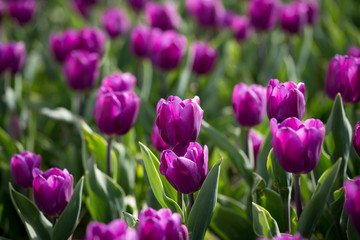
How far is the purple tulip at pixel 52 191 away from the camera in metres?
1.20

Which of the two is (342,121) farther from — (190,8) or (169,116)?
(190,8)

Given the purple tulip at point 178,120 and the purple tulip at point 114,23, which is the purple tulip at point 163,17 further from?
the purple tulip at point 178,120

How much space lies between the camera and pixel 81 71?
6.47ft

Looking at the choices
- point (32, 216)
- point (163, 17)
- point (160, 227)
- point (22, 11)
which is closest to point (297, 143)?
point (160, 227)

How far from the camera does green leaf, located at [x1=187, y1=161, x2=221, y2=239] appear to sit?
1116mm

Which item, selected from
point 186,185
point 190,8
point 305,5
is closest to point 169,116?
point 186,185

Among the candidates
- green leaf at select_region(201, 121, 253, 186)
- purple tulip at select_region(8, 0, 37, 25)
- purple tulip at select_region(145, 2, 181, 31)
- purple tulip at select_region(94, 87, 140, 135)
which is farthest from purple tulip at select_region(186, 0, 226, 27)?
purple tulip at select_region(94, 87, 140, 135)

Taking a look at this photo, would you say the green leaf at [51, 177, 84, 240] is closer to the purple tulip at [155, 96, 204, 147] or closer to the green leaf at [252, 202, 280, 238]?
the purple tulip at [155, 96, 204, 147]

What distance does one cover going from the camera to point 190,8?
10.1 feet

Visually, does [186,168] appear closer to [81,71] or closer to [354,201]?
[354,201]

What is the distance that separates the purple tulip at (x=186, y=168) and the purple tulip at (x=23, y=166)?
441 mm

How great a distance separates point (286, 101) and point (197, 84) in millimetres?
1370

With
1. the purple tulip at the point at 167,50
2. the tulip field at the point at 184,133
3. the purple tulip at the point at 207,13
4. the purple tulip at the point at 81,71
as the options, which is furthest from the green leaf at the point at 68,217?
the purple tulip at the point at 207,13

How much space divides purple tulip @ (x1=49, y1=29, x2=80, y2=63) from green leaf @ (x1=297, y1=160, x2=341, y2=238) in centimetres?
144
